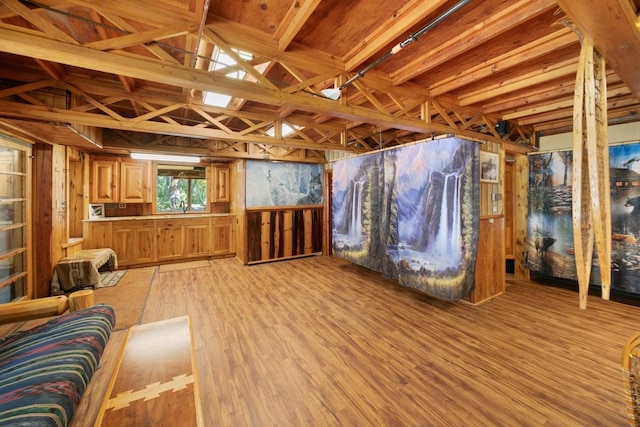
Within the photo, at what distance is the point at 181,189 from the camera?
623cm

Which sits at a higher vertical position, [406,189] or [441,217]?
[406,189]

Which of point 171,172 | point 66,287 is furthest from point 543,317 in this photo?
point 171,172

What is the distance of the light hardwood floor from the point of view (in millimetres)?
1724

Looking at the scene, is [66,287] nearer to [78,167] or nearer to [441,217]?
[78,167]

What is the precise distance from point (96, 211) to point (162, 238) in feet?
4.56

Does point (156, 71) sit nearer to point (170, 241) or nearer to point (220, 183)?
point (170, 241)

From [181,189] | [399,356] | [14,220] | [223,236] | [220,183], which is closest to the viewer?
[399,356]

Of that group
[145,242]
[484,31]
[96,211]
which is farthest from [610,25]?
[96,211]

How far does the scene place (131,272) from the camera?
491 cm

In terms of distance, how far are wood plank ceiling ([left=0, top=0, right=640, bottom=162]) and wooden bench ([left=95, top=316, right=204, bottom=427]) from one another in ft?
6.42

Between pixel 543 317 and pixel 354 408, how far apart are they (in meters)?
2.77

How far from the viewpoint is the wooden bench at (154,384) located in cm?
118

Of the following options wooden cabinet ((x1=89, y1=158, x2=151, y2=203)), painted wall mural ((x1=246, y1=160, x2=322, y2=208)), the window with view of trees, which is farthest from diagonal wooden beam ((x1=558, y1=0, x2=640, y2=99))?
wooden cabinet ((x1=89, y1=158, x2=151, y2=203))

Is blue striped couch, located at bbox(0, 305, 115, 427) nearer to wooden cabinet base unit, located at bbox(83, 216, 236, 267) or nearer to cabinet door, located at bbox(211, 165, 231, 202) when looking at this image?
wooden cabinet base unit, located at bbox(83, 216, 236, 267)
